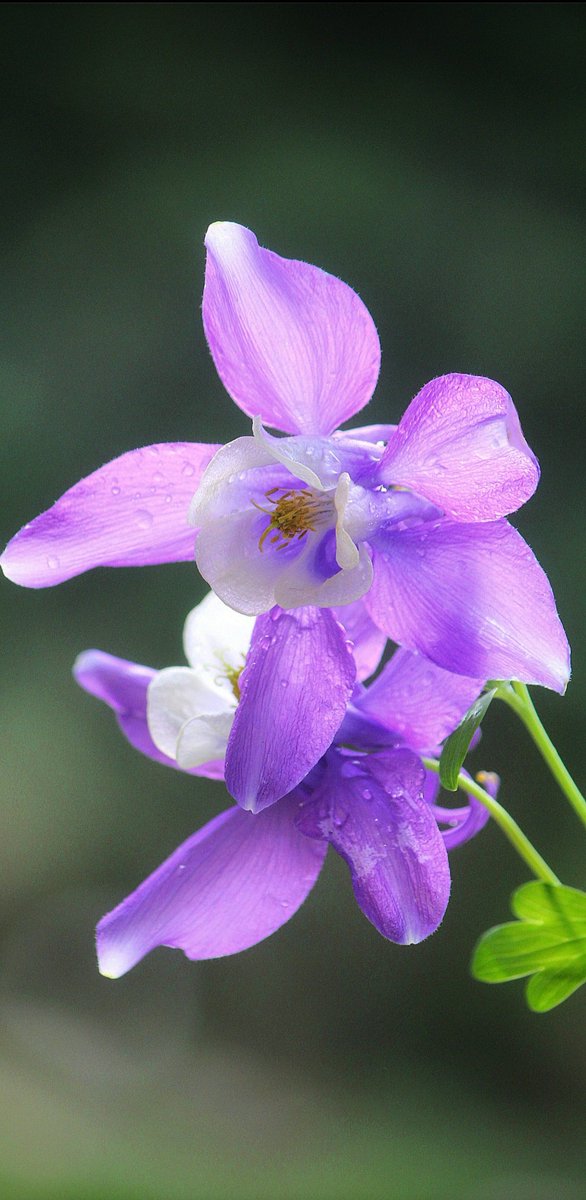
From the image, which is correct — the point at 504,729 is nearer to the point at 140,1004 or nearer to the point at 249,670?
the point at 140,1004

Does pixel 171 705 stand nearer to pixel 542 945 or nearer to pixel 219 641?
pixel 219 641

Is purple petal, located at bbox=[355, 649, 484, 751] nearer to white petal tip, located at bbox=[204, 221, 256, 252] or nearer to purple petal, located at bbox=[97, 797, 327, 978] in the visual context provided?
purple petal, located at bbox=[97, 797, 327, 978]

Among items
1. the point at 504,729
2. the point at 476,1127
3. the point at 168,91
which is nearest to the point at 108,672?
the point at 504,729

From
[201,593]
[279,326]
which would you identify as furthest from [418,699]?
[201,593]

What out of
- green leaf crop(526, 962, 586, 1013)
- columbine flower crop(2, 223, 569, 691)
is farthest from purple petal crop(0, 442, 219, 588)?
green leaf crop(526, 962, 586, 1013)

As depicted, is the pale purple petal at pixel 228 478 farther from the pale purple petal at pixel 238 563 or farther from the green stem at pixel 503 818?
the green stem at pixel 503 818

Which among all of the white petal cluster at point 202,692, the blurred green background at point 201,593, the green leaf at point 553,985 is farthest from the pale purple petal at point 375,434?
the blurred green background at point 201,593
